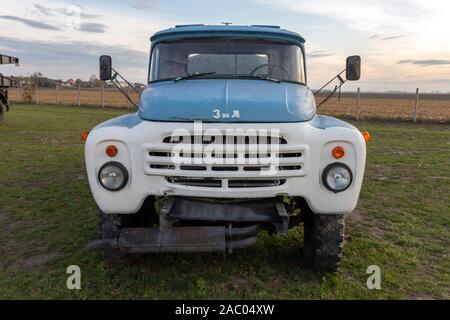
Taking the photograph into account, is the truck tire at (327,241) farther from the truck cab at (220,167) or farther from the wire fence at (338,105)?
the wire fence at (338,105)

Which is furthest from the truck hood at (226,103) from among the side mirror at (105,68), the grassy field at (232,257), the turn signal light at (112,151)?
the grassy field at (232,257)

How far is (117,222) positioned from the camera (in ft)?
12.4

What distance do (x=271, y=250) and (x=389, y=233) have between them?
5.30 ft

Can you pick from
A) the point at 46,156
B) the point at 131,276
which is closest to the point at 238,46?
the point at 131,276

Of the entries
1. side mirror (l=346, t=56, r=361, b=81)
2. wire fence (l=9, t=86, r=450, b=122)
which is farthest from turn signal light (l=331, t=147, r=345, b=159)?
wire fence (l=9, t=86, r=450, b=122)

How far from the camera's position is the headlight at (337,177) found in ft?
11.1

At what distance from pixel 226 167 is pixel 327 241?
118 cm

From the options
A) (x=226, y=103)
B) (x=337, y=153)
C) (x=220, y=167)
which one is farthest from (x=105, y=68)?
(x=337, y=153)

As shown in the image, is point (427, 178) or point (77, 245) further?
point (427, 178)

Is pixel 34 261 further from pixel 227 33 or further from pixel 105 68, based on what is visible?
pixel 227 33

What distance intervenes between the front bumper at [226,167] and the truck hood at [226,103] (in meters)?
0.09

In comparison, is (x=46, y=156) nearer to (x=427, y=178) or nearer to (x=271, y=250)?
(x=271, y=250)

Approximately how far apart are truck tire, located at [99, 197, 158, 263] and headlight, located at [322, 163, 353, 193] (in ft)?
5.27

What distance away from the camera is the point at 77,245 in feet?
15.0
